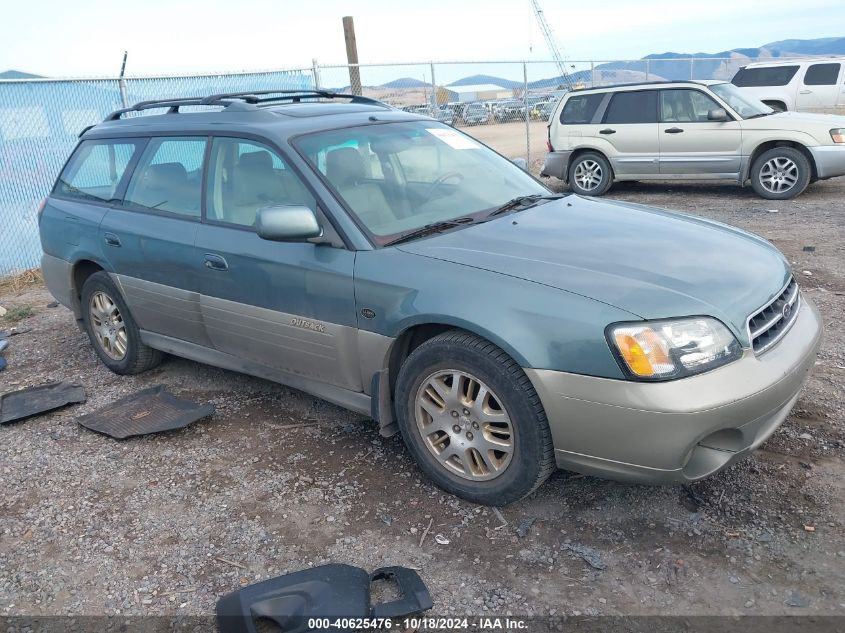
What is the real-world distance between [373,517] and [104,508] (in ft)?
4.46

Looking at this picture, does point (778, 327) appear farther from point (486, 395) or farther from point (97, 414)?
point (97, 414)

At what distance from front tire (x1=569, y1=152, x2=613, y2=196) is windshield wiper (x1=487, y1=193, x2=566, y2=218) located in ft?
24.6

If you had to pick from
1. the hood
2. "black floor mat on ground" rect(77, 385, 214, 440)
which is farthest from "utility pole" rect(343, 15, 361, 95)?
the hood

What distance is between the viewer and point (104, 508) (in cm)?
350

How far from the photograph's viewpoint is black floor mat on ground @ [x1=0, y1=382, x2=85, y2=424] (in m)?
4.61

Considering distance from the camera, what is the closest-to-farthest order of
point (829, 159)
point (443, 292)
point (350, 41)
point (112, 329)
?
point (443, 292), point (112, 329), point (829, 159), point (350, 41)

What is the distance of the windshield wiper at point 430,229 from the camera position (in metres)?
3.48

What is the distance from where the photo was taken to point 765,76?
18.3 m

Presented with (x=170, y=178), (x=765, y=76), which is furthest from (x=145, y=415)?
(x=765, y=76)

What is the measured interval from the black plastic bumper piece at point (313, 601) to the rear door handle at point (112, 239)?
2.75 m

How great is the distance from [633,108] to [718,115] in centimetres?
137

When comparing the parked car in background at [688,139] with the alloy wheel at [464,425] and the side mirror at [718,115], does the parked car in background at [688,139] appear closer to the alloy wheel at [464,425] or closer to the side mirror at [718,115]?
the side mirror at [718,115]

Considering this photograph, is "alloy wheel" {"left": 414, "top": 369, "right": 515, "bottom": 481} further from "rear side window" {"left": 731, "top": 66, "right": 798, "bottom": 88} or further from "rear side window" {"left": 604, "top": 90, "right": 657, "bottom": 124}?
"rear side window" {"left": 731, "top": 66, "right": 798, "bottom": 88}

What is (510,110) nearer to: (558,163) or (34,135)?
(558,163)
